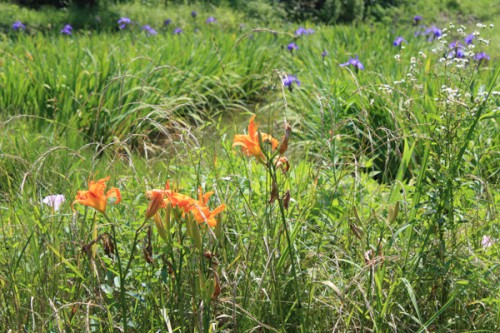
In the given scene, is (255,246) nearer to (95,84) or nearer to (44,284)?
(44,284)

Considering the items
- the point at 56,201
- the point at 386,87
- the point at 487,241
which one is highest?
the point at 386,87

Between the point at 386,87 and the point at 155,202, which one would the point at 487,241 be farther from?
the point at 155,202

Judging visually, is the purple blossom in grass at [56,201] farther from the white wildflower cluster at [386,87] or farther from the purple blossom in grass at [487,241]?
the purple blossom in grass at [487,241]

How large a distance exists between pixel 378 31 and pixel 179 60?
7.50 feet

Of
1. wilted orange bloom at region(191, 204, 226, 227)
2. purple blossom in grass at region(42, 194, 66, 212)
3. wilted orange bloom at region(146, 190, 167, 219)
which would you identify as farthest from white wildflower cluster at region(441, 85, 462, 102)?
purple blossom in grass at region(42, 194, 66, 212)

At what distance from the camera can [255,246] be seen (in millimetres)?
2137

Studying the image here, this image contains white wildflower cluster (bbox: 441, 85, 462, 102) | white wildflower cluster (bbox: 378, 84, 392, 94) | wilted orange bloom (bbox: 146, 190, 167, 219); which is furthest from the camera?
white wildflower cluster (bbox: 378, 84, 392, 94)

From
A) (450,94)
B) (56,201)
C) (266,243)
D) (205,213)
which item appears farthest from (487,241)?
(56,201)

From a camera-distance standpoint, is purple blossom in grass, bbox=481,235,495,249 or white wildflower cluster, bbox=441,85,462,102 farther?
purple blossom in grass, bbox=481,235,495,249

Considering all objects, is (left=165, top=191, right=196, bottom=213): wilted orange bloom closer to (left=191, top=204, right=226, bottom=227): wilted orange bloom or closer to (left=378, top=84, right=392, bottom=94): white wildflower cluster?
(left=191, top=204, right=226, bottom=227): wilted orange bloom

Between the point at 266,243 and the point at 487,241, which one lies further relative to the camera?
the point at 487,241

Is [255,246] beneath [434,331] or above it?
above

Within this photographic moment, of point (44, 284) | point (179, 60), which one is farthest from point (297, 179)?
point (179, 60)

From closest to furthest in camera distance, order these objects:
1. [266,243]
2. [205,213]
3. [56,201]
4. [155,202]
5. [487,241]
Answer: [155,202] → [205,213] → [266,243] → [487,241] → [56,201]
